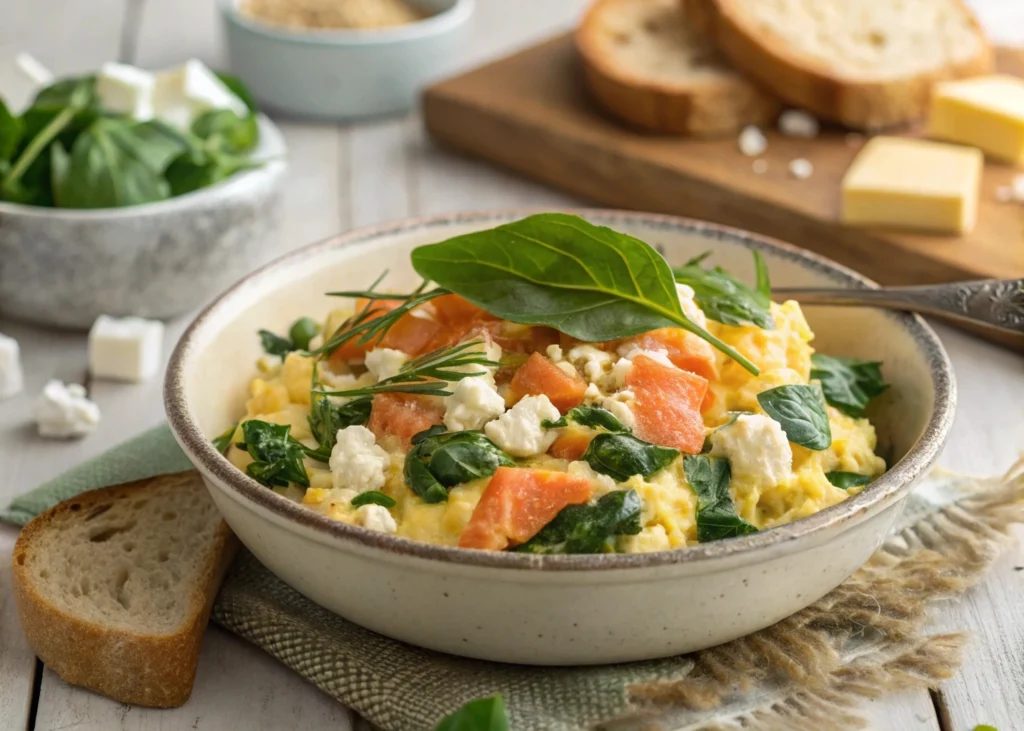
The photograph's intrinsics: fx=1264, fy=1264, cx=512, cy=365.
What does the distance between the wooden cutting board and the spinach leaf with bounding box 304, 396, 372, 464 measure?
224 cm

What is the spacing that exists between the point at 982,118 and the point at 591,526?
10.1ft

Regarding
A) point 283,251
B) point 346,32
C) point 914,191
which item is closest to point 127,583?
point 283,251

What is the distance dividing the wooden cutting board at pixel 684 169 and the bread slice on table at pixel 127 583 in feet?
7.58

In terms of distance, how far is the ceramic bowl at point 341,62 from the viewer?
205 inches

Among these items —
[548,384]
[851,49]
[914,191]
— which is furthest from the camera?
[851,49]

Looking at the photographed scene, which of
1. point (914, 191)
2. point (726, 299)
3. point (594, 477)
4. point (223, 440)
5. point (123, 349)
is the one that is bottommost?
point (123, 349)

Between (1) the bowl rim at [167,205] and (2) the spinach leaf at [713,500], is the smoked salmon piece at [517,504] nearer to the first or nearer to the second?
(2) the spinach leaf at [713,500]

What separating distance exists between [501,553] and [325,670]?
1.89 ft

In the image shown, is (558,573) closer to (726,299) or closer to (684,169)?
(726,299)

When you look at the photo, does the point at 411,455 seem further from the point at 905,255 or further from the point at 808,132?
the point at 808,132

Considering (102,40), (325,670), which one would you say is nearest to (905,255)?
(325,670)

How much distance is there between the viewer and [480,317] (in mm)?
2801

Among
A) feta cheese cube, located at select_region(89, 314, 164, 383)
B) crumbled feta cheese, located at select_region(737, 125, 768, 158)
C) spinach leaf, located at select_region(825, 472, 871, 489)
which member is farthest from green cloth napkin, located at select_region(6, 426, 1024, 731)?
crumbled feta cheese, located at select_region(737, 125, 768, 158)

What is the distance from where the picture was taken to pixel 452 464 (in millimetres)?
2393
